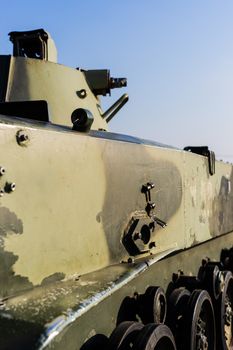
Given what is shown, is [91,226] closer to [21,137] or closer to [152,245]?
[21,137]

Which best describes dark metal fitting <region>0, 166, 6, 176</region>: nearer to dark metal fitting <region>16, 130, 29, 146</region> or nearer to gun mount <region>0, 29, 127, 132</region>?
dark metal fitting <region>16, 130, 29, 146</region>

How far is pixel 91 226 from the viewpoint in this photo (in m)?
3.67

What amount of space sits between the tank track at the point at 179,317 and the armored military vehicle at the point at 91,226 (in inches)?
0.4

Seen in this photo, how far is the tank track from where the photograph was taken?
354 cm

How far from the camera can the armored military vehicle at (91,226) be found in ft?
9.55

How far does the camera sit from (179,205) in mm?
5379

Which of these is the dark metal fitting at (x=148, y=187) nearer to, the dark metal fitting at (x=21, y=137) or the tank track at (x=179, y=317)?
the tank track at (x=179, y=317)

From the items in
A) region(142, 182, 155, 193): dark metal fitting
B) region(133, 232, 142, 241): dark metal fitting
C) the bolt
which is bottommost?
region(133, 232, 142, 241): dark metal fitting

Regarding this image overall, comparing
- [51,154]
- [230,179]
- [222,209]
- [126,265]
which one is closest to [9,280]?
[51,154]

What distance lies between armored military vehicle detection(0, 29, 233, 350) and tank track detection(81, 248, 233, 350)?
0.04ft

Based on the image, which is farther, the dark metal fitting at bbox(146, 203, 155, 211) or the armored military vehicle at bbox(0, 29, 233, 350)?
the dark metal fitting at bbox(146, 203, 155, 211)

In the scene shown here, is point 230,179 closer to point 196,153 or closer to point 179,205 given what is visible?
point 196,153

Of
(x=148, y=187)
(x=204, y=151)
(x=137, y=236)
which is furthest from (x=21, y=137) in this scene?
(x=204, y=151)

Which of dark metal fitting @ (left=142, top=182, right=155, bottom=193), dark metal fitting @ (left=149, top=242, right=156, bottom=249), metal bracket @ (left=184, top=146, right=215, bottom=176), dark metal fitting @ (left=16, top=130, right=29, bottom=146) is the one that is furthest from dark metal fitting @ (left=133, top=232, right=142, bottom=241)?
metal bracket @ (left=184, top=146, right=215, bottom=176)
